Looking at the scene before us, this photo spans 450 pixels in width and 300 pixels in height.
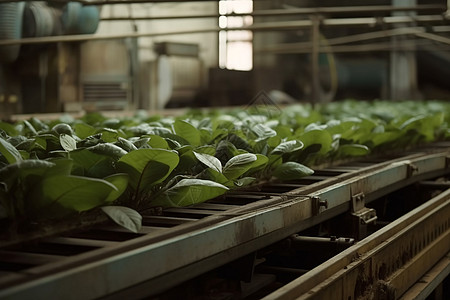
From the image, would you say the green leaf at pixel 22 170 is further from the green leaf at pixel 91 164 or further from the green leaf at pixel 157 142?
the green leaf at pixel 157 142

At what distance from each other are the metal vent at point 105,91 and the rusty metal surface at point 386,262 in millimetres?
4702

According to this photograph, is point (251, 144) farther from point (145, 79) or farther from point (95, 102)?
point (145, 79)

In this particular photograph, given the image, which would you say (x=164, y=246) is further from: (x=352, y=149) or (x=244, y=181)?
(x=352, y=149)

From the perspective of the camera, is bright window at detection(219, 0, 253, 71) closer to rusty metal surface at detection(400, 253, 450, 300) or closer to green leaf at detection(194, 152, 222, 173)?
rusty metal surface at detection(400, 253, 450, 300)

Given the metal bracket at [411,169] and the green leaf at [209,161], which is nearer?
the green leaf at [209,161]

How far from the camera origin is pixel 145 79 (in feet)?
29.6

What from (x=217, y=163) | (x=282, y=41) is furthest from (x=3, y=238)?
(x=282, y=41)

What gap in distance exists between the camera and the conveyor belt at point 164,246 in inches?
49.0

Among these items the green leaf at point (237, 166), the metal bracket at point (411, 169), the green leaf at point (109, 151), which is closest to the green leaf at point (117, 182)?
the green leaf at point (109, 151)

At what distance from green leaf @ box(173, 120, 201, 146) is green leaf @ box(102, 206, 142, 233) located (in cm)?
89

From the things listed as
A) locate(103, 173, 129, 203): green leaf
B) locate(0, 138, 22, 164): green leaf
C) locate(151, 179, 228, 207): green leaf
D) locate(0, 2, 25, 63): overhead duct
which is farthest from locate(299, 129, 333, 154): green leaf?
locate(0, 2, 25, 63): overhead duct

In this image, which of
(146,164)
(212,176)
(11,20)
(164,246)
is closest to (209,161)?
(212,176)

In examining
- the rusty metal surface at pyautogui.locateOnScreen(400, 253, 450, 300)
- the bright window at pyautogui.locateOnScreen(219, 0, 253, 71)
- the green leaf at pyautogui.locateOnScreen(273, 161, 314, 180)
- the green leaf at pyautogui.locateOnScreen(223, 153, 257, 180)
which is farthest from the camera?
the bright window at pyautogui.locateOnScreen(219, 0, 253, 71)

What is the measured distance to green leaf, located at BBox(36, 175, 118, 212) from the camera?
144cm
